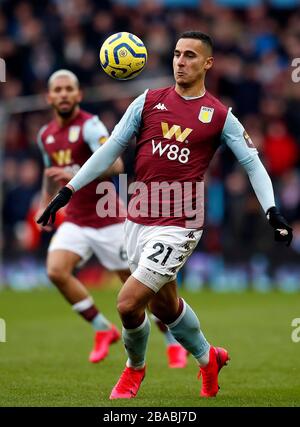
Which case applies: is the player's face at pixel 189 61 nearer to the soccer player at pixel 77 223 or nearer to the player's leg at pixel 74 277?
the soccer player at pixel 77 223

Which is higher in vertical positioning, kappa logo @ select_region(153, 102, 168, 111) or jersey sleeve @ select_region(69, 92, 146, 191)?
kappa logo @ select_region(153, 102, 168, 111)

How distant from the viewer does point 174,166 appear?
776 cm

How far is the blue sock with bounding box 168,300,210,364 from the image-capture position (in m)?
7.93

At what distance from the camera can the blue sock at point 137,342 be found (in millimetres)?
7832

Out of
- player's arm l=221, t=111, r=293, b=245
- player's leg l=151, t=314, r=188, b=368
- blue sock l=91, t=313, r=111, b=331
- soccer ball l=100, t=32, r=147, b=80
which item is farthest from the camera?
blue sock l=91, t=313, r=111, b=331

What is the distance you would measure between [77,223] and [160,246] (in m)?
3.27

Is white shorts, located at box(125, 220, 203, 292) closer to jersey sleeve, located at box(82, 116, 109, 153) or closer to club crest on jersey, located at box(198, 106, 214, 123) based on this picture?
club crest on jersey, located at box(198, 106, 214, 123)

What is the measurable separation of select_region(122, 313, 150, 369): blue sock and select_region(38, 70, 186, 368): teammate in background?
238cm

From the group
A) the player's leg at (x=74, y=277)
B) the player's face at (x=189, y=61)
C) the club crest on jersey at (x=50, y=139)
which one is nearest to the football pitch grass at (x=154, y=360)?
the player's leg at (x=74, y=277)

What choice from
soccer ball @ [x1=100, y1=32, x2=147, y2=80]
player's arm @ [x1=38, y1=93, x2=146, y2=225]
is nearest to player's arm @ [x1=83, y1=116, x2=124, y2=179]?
soccer ball @ [x1=100, y1=32, x2=147, y2=80]

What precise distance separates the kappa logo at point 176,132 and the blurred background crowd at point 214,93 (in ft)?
33.3

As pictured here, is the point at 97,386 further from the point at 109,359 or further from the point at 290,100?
the point at 290,100

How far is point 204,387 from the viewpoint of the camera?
798 centimetres
